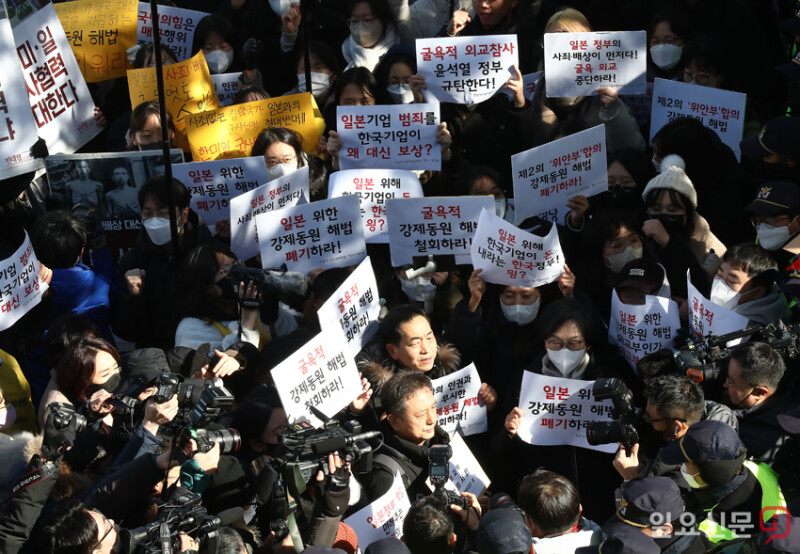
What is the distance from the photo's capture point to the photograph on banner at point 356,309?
233 inches

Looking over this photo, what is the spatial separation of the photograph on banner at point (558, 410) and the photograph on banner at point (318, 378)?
94 cm

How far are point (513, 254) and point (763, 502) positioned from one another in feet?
7.02

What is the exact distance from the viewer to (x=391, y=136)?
7.39 meters

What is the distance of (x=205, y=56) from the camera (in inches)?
348

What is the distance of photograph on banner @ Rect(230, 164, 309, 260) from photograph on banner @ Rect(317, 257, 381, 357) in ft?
3.05

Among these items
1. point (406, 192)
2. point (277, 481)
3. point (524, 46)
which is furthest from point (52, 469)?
point (524, 46)

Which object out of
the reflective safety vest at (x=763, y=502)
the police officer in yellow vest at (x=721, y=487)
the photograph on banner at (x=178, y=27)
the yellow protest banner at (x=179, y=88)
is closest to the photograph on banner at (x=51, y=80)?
the yellow protest banner at (x=179, y=88)

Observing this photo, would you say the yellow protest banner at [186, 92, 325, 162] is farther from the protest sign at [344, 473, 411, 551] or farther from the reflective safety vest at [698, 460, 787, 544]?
the reflective safety vest at [698, 460, 787, 544]

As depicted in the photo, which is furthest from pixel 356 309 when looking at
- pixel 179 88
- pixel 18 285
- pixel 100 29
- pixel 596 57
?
pixel 100 29

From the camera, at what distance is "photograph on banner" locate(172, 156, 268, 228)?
7242mm

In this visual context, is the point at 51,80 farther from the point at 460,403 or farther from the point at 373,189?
the point at 460,403

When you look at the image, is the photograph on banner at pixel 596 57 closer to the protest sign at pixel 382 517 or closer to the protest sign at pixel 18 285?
the protest sign at pixel 382 517

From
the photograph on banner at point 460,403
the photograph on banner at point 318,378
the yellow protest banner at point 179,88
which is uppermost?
the yellow protest banner at point 179,88

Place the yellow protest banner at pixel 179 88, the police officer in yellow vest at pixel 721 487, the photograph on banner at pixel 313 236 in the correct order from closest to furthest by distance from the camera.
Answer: the police officer in yellow vest at pixel 721 487 → the photograph on banner at pixel 313 236 → the yellow protest banner at pixel 179 88
